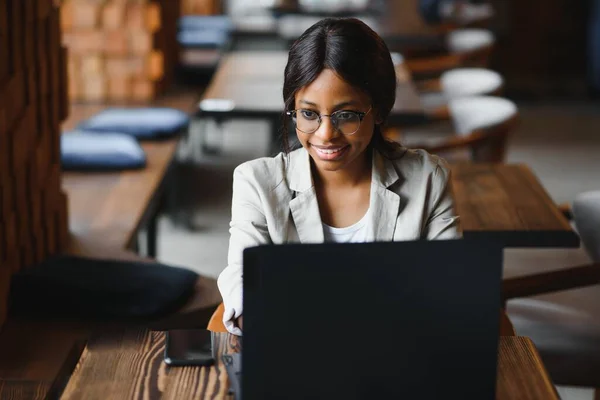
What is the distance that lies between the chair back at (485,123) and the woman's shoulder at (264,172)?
2.25 metres

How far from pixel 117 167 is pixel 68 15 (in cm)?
140

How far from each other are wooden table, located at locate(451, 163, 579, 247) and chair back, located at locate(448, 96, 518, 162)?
0.69 meters

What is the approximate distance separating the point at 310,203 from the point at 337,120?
0.64 feet

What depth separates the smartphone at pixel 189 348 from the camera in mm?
1512

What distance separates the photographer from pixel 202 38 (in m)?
7.14

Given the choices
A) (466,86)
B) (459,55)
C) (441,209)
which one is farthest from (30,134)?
(459,55)

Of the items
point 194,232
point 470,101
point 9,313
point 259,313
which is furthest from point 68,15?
point 259,313

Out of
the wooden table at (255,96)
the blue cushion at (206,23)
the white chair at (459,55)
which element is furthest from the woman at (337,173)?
the blue cushion at (206,23)

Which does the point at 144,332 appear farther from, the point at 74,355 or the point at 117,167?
the point at 117,167

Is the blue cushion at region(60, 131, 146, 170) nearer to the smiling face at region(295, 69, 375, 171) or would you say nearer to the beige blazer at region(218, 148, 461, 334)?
the beige blazer at region(218, 148, 461, 334)

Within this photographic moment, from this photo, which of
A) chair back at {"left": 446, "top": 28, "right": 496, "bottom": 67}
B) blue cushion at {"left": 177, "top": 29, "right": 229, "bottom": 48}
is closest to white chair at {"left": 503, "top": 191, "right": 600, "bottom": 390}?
chair back at {"left": 446, "top": 28, "right": 496, "bottom": 67}

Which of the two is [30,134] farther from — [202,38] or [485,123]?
[202,38]

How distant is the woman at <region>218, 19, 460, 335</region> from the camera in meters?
1.74

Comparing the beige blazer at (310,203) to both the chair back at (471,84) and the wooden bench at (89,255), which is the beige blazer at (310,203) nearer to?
the wooden bench at (89,255)
